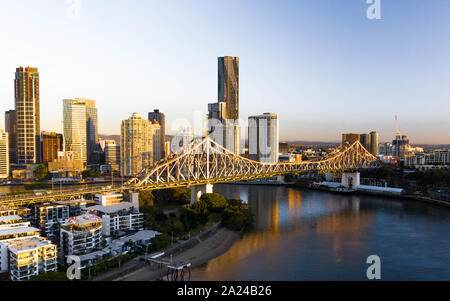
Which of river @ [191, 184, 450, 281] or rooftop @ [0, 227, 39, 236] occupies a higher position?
rooftop @ [0, 227, 39, 236]

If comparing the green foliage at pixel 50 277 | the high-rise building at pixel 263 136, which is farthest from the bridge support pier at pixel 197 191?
the high-rise building at pixel 263 136

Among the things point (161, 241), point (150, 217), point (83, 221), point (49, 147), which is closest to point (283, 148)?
point (49, 147)

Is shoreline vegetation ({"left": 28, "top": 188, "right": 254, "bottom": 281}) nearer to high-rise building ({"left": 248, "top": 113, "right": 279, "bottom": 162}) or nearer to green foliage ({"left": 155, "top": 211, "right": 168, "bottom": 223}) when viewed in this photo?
green foliage ({"left": 155, "top": 211, "right": 168, "bottom": 223})

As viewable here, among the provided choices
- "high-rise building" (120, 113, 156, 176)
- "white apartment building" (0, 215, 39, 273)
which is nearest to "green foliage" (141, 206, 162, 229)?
"white apartment building" (0, 215, 39, 273)

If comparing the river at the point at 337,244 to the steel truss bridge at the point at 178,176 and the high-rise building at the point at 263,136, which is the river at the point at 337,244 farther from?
the high-rise building at the point at 263,136

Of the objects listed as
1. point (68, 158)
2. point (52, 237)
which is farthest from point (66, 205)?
point (68, 158)
